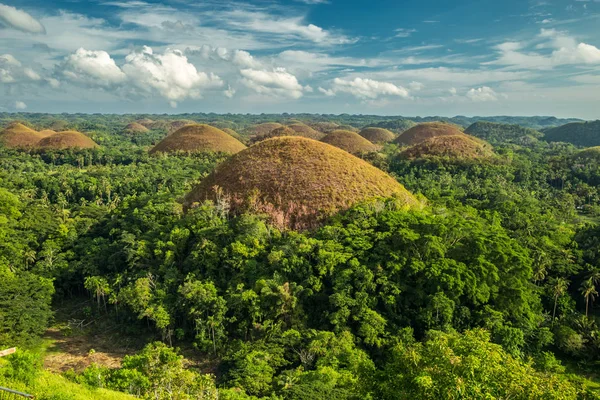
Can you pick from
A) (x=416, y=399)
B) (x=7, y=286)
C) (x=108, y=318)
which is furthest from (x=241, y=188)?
(x=416, y=399)

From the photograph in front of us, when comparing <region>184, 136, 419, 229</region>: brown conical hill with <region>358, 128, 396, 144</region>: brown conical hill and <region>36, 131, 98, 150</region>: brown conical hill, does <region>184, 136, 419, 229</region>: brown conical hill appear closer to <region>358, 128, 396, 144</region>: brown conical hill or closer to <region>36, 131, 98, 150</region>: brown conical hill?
<region>36, 131, 98, 150</region>: brown conical hill

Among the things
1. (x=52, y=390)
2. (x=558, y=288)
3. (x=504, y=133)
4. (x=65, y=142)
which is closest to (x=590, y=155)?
(x=558, y=288)

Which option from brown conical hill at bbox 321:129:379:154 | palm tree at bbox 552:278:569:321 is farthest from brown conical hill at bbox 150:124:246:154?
palm tree at bbox 552:278:569:321

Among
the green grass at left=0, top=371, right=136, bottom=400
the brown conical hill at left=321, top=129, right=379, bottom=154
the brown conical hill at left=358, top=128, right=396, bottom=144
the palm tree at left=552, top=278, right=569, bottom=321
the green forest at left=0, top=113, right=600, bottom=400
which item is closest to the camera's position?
the green grass at left=0, top=371, right=136, bottom=400

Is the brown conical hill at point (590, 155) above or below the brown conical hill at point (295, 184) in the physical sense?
above

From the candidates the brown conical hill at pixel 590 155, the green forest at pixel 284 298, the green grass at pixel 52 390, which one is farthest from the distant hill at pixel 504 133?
the green grass at pixel 52 390

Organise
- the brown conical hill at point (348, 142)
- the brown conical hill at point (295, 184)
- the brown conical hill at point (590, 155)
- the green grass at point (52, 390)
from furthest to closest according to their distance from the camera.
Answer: the brown conical hill at point (348, 142), the brown conical hill at point (590, 155), the brown conical hill at point (295, 184), the green grass at point (52, 390)

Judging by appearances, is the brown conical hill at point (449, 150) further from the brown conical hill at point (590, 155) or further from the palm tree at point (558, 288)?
the palm tree at point (558, 288)
